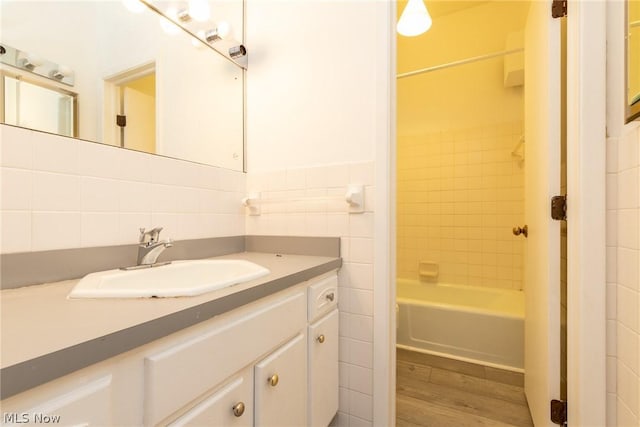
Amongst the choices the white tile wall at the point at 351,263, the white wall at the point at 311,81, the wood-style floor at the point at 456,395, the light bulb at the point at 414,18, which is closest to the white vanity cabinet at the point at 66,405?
the white tile wall at the point at 351,263

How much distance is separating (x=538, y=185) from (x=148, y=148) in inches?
62.4

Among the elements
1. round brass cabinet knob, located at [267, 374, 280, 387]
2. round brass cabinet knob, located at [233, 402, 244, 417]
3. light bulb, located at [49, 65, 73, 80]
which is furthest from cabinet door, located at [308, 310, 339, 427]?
light bulb, located at [49, 65, 73, 80]

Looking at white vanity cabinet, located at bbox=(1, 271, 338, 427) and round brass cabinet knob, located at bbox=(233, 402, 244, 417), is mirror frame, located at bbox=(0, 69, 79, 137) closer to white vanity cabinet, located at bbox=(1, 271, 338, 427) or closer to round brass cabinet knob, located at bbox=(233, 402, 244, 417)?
white vanity cabinet, located at bbox=(1, 271, 338, 427)

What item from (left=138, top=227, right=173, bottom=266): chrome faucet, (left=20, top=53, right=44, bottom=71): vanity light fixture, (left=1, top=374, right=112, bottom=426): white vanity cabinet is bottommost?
(left=1, top=374, right=112, bottom=426): white vanity cabinet

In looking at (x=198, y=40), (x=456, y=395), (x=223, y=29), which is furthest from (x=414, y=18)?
(x=456, y=395)

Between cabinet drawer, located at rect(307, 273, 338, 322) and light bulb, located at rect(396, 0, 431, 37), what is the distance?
1.39 metres

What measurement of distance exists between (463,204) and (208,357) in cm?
239

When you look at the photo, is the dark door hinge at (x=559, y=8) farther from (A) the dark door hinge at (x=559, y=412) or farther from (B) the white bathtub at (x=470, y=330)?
(B) the white bathtub at (x=470, y=330)

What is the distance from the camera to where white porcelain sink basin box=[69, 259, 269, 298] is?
0.59 m

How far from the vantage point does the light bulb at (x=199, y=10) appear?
119 centimetres

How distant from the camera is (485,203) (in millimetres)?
2330

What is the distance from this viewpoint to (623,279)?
830mm

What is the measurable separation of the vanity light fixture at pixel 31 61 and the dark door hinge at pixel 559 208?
174 cm

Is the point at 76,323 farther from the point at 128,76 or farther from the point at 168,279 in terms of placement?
the point at 128,76
